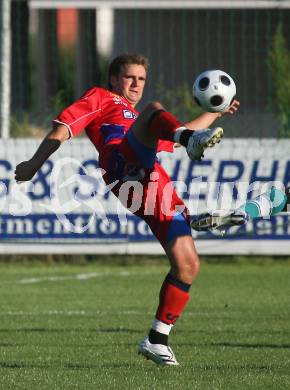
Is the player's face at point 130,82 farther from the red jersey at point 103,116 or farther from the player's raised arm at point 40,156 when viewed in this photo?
the player's raised arm at point 40,156

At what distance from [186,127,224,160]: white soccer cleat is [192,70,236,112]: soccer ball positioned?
807 millimetres

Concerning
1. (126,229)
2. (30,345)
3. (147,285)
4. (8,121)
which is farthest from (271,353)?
(8,121)

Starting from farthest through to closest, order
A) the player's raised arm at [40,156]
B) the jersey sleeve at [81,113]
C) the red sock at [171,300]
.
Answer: the jersey sleeve at [81,113] < the red sock at [171,300] < the player's raised arm at [40,156]

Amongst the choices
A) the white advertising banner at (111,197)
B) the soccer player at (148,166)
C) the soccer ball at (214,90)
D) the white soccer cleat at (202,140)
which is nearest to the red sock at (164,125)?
the soccer player at (148,166)

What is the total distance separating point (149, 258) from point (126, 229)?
0.90 m

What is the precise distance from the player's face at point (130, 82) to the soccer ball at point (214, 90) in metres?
0.69

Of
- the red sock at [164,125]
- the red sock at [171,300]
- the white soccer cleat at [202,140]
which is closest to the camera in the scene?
the white soccer cleat at [202,140]

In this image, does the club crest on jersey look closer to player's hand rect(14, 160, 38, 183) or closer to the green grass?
player's hand rect(14, 160, 38, 183)

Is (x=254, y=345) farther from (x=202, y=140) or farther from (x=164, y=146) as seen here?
(x=202, y=140)

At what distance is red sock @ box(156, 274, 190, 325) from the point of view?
7.46 m

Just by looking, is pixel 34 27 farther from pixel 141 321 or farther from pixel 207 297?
pixel 141 321

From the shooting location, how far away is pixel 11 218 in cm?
1492

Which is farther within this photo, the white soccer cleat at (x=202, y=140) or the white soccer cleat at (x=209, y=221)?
the white soccer cleat at (x=209, y=221)

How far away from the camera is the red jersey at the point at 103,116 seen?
7785 millimetres
